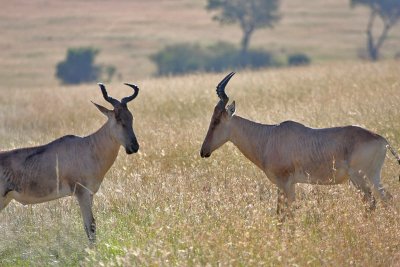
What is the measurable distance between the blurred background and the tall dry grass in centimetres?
3275

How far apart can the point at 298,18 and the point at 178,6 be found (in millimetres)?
10602

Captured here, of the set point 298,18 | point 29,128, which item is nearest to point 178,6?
point 298,18

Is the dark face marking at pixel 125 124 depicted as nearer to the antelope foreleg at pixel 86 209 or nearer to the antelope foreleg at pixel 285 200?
the antelope foreleg at pixel 86 209

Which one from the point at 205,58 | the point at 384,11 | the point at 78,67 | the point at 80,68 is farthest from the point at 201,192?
the point at 384,11

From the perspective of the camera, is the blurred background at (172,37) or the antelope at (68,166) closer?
the antelope at (68,166)

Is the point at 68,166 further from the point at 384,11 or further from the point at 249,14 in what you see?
the point at 249,14

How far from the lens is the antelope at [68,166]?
10.2 metres

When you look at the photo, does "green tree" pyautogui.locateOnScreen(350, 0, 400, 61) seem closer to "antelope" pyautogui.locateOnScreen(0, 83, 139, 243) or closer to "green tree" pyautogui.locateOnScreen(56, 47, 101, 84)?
"green tree" pyautogui.locateOnScreen(56, 47, 101, 84)

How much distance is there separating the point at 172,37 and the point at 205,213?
56.9 metres

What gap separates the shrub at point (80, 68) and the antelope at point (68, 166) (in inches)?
1724

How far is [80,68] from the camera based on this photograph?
5525 centimetres

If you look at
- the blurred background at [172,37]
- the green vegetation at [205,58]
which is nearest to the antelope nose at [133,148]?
the blurred background at [172,37]

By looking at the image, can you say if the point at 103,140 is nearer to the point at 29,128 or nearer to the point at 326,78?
the point at 29,128

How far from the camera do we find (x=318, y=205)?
958 centimetres
